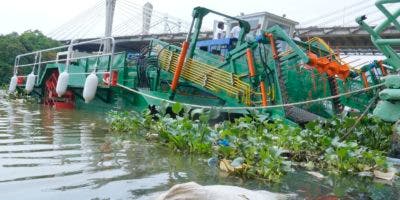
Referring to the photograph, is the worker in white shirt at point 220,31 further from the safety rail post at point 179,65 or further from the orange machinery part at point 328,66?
the orange machinery part at point 328,66

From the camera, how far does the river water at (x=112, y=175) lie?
2975 millimetres

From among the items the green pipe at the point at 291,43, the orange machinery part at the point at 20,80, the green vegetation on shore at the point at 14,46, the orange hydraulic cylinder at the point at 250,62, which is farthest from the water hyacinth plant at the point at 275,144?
the green vegetation on shore at the point at 14,46

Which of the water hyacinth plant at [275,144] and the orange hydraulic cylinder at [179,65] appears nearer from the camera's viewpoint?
the water hyacinth plant at [275,144]

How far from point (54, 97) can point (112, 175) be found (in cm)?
929

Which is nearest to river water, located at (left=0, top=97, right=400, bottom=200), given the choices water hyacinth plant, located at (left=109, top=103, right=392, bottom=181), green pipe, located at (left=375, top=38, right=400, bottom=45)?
water hyacinth plant, located at (left=109, top=103, right=392, bottom=181)

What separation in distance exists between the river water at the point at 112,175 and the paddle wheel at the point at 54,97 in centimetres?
664

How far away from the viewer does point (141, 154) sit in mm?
4590

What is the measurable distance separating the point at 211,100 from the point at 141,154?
4.67m

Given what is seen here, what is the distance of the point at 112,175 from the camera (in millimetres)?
3457

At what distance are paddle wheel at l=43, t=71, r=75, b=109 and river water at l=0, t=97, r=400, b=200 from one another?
664cm

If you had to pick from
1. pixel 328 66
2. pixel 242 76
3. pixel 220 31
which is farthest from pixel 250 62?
pixel 220 31

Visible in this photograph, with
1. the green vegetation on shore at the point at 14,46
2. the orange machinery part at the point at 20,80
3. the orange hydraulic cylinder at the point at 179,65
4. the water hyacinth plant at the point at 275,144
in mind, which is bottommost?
the water hyacinth plant at the point at 275,144

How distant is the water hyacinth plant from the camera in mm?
3961

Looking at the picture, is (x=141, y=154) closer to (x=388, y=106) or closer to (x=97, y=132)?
(x=97, y=132)
